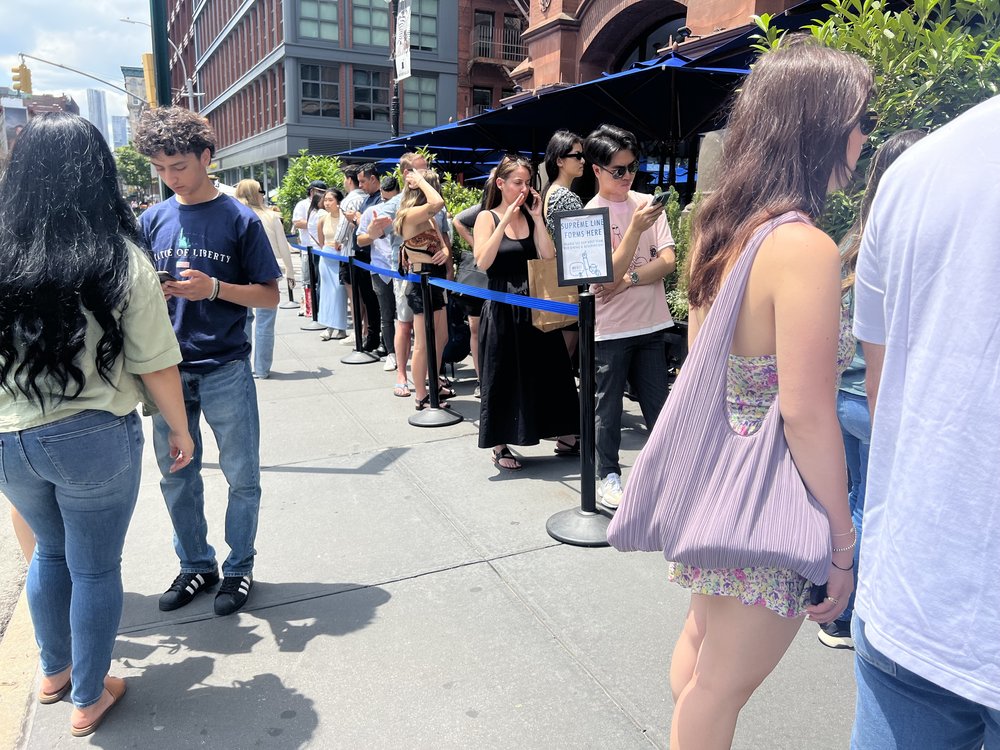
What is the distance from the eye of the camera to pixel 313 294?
1062 centimetres

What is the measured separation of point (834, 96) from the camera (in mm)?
1653

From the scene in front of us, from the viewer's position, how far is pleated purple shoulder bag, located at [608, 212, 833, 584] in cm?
161

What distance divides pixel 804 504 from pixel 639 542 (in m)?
0.39

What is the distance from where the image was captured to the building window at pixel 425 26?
39.3 m

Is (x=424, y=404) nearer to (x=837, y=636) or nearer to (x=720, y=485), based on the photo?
(x=837, y=636)

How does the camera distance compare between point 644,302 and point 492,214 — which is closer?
point 644,302

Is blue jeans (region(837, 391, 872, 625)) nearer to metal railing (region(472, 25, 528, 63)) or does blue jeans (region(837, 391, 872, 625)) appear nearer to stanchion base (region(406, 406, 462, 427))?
stanchion base (region(406, 406, 462, 427))

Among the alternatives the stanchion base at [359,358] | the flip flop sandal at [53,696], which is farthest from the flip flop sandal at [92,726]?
the stanchion base at [359,358]

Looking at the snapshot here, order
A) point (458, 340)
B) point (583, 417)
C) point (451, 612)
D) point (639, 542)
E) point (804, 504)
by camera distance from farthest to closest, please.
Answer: point (458, 340), point (583, 417), point (451, 612), point (639, 542), point (804, 504)

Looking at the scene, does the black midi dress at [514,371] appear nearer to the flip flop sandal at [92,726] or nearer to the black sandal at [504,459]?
the black sandal at [504,459]

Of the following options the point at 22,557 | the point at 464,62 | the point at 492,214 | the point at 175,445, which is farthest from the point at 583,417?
the point at 464,62

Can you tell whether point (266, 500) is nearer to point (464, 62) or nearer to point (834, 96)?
point (834, 96)

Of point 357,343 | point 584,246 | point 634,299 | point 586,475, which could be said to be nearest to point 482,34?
point 357,343

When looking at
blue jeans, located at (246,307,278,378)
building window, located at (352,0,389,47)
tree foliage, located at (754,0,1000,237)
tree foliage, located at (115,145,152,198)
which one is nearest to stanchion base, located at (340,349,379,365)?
blue jeans, located at (246,307,278,378)
